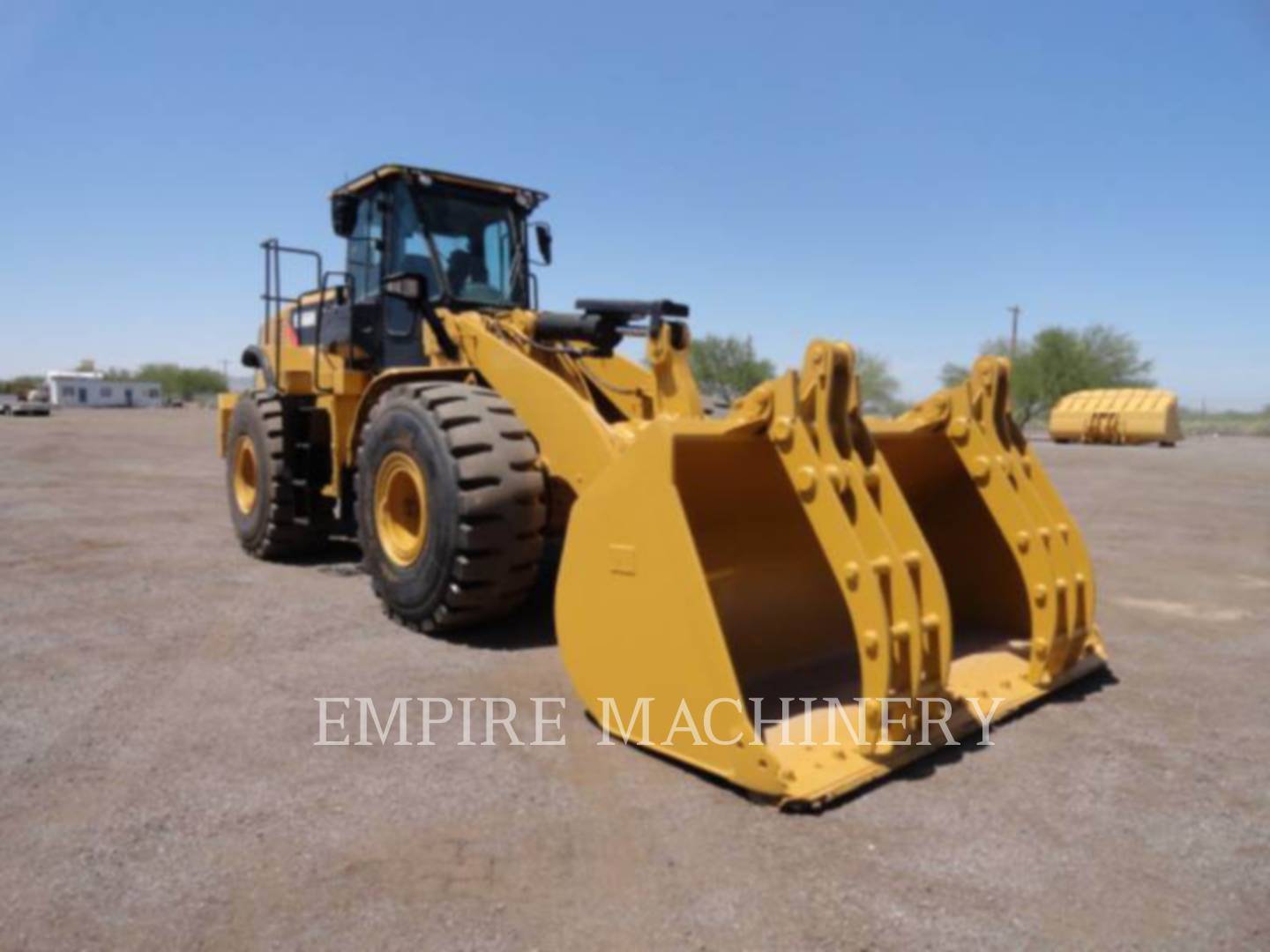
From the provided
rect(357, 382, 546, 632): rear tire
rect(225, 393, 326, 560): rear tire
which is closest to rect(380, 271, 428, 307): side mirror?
rect(357, 382, 546, 632): rear tire

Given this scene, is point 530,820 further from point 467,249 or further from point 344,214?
point 344,214

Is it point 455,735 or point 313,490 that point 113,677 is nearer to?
point 455,735

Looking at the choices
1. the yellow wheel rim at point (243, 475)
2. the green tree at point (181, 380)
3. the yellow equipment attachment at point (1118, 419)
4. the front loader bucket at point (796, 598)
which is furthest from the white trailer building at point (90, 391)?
the front loader bucket at point (796, 598)

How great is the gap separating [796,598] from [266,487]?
4584 mm

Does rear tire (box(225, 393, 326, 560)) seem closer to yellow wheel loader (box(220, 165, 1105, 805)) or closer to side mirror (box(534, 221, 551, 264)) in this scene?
yellow wheel loader (box(220, 165, 1105, 805))

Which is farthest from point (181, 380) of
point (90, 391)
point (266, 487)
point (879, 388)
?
point (266, 487)

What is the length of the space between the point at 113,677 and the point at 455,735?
1912mm

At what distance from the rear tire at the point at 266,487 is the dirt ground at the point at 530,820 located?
5.92ft

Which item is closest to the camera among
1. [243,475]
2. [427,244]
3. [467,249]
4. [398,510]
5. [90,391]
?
[398,510]

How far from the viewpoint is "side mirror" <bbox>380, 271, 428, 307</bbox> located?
5.95m

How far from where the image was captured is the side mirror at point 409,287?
19.5ft

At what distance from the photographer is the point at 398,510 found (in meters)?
5.52

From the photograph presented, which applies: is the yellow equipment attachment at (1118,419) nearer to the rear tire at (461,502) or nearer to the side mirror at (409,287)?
the side mirror at (409,287)

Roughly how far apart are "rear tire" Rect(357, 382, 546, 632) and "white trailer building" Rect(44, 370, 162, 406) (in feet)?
335
